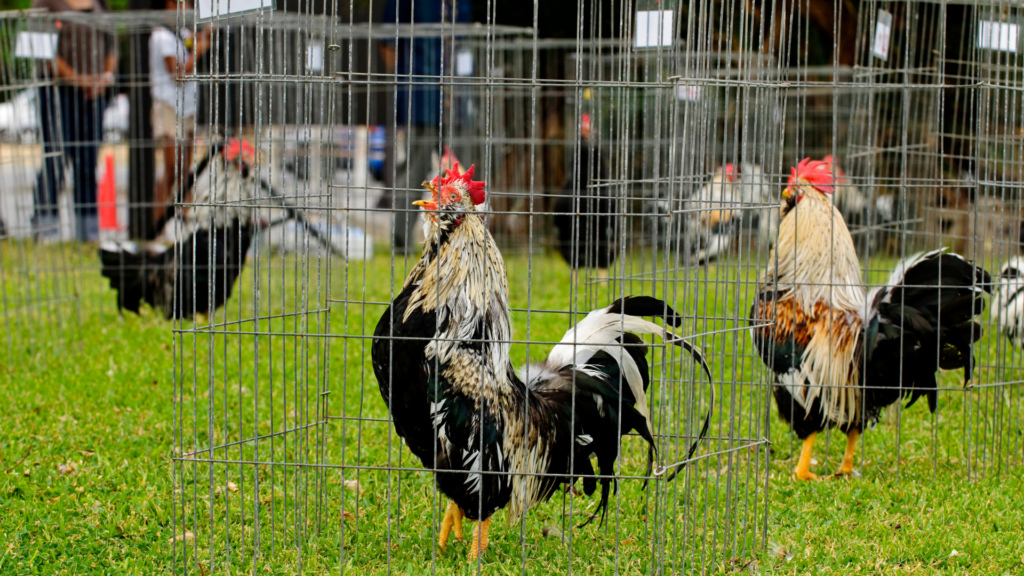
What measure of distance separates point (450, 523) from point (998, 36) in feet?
11.5

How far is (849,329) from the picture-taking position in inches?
180

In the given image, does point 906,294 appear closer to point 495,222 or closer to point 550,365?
point 550,365

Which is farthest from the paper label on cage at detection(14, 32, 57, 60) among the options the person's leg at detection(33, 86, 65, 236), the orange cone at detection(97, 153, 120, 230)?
the orange cone at detection(97, 153, 120, 230)

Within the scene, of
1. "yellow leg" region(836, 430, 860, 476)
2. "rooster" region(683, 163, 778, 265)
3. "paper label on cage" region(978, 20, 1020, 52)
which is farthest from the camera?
"yellow leg" region(836, 430, 860, 476)

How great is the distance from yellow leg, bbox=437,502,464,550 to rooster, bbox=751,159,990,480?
170 centimetres

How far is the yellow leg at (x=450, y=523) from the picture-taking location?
3611 millimetres

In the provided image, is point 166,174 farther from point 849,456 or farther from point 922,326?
point 922,326

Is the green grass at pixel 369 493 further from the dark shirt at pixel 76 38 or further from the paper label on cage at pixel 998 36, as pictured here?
the dark shirt at pixel 76 38

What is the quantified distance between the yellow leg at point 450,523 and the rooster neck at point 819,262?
1928 millimetres

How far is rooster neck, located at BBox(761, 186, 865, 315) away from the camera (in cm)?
461

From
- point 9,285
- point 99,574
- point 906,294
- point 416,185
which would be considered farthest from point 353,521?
point 416,185

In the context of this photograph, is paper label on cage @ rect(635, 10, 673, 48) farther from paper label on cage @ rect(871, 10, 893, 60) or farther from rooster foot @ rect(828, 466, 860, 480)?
rooster foot @ rect(828, 466, 860, 480)

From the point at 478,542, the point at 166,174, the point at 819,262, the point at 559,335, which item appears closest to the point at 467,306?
the point at 478,542

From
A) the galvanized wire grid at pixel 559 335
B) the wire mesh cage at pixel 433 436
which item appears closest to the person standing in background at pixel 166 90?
the galvanized wire grid at pixel 559 335
